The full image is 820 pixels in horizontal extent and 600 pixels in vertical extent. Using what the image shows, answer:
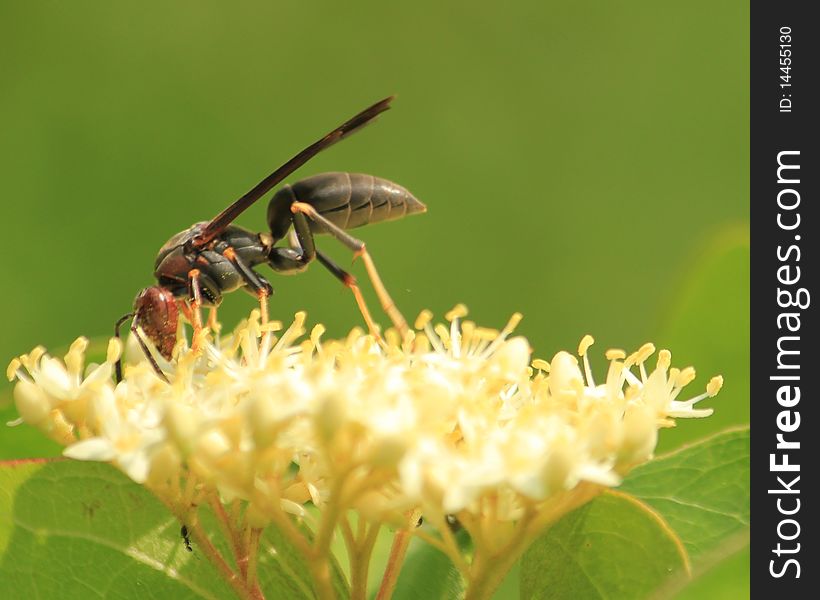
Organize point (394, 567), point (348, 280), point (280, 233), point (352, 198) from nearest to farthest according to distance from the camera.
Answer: point (394, 567) → point (348, 280) → point (352, 198) → point (280, 233)

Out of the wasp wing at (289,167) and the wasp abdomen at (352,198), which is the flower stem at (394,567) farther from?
the wasp abdomen at (352,198)

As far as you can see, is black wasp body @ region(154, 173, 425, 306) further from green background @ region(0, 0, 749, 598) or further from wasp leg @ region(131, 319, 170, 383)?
green background @ region(0, 0, 749, 598)

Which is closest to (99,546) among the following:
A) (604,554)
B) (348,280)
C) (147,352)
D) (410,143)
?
(147,352)

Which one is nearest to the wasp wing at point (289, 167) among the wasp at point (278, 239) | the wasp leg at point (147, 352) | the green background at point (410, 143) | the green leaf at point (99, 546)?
the wasp at point (278, 239)

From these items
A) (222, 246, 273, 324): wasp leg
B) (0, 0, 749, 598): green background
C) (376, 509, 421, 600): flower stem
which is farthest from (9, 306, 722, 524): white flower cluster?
(0, 0, 749, 598): green background

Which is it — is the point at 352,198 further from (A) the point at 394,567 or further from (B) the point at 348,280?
(A) the point at 394,567

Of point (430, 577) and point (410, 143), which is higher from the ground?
point (410, 143)

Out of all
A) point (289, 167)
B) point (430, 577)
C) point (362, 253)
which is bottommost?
point (430, 577)
